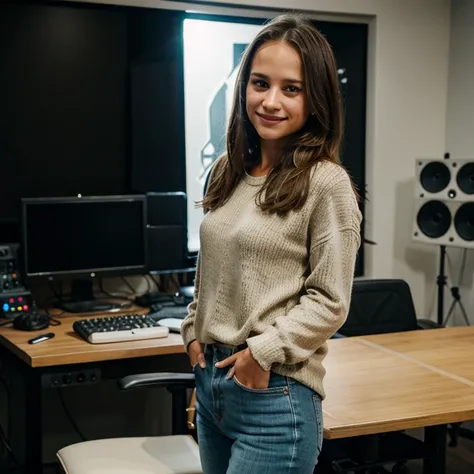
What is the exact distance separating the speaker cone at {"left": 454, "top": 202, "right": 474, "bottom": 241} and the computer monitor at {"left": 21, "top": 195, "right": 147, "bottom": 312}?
1.63 m

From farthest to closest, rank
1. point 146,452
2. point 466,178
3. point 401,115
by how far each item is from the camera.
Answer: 1. point 401,115
2. point 466,178
3. point 146,452

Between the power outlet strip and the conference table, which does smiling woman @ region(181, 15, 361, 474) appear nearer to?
the conference table

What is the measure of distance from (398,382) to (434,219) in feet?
6.21

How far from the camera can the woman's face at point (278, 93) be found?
1.44m

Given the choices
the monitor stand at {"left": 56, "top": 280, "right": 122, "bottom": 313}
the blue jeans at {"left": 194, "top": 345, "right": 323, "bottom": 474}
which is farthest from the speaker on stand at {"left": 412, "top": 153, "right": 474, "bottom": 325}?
the blue jeans at {"left": 194, "top": 345, "right": 323, "bottom": 474}

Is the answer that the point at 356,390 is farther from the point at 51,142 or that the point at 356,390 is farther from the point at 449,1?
the point at 449,1

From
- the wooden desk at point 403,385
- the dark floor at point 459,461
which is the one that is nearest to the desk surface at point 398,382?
the wooden desk at point 403,385

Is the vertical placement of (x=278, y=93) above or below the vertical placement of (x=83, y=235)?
Answer: above

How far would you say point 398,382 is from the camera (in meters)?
2.15

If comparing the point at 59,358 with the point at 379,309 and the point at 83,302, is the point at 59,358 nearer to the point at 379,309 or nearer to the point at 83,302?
the point at 83,302

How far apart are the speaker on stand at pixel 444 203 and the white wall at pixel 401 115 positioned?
0.72 feet

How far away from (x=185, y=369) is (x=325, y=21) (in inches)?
78.7

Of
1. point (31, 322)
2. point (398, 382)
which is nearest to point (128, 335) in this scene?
point (31, 322)

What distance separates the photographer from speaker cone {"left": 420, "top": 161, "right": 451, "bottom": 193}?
3.78m
